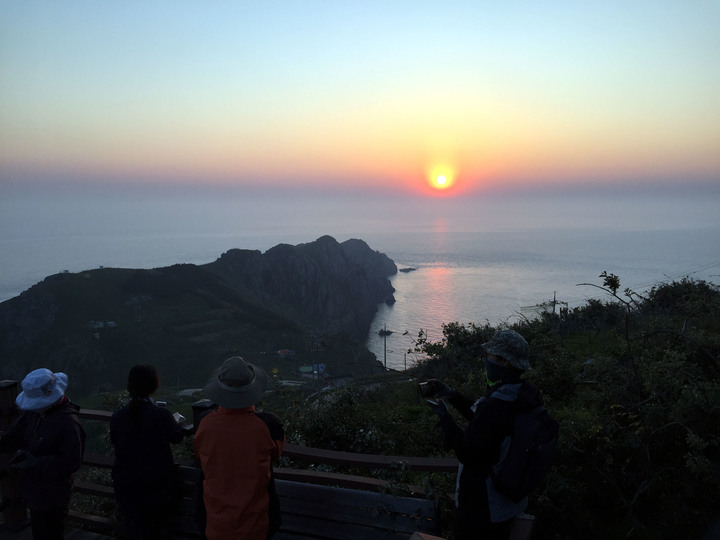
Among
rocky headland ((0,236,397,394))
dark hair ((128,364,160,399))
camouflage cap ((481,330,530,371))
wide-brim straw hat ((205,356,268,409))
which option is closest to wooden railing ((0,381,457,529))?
dark hair ((128,364,160,399))

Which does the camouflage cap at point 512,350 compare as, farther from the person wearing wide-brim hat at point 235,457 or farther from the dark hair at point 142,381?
the dark hair at point 142,381

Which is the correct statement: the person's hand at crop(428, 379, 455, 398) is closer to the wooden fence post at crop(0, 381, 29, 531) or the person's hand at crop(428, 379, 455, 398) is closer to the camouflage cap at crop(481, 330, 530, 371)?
the camouflage cap at crop(481, 330, 530, 371)

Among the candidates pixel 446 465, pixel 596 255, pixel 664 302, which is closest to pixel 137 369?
pixel 446 465

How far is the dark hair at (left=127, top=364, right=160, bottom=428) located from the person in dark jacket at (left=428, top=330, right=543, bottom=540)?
2158 mm

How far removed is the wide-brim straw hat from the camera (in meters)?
3.20

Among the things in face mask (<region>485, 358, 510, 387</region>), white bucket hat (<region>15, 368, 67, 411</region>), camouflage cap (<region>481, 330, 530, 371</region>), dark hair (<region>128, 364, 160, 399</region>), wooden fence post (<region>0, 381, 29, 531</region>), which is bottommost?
wooden fence post (<region>0, 381, 29, 531</region>)

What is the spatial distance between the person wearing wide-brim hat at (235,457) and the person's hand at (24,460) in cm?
173

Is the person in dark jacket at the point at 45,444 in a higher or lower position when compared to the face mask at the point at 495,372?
lower

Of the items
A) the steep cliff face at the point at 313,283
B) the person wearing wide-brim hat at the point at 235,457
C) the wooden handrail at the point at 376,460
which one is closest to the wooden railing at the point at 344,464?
the wooden handrail at the point at 376,460

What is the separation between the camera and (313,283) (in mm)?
144125

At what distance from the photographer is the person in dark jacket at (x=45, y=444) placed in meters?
4.00

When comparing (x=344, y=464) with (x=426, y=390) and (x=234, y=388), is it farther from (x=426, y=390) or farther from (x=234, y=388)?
(x=234, y=388)

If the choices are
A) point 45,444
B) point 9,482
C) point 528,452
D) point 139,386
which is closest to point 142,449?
point 139,386

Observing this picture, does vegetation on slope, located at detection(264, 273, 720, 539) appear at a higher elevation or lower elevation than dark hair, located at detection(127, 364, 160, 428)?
lower
